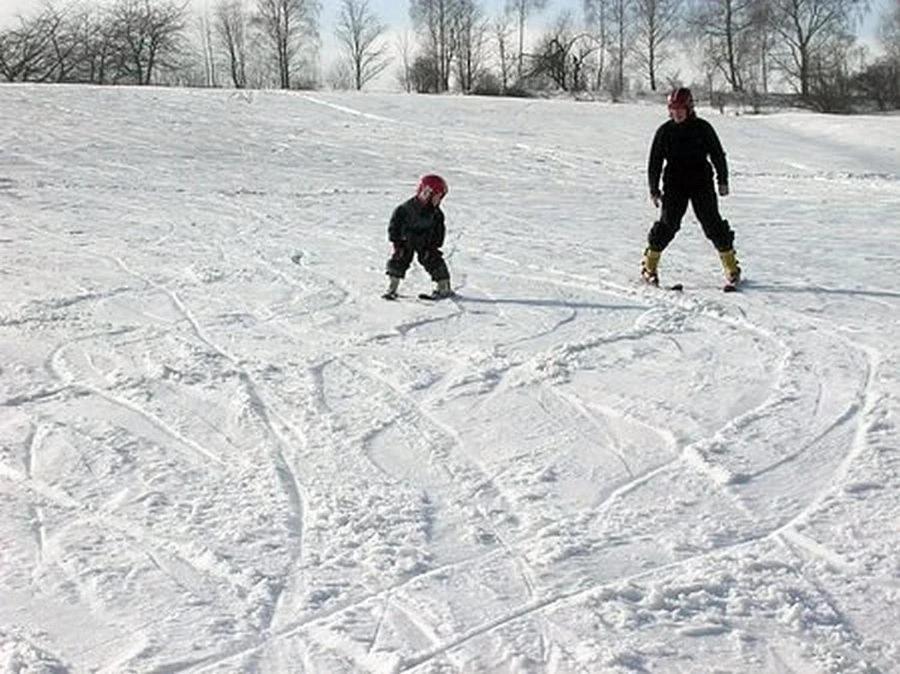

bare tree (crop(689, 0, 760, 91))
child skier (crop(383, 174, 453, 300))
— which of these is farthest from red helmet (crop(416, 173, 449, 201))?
bare tree (crop(689, 0, 760, 91))

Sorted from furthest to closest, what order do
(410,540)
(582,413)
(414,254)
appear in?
(414,254), (582,413), (410,540)

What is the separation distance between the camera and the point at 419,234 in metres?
8.65

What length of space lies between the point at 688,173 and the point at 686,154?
16 cm

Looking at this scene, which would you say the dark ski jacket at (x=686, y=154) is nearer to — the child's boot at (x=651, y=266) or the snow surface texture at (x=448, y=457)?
the child's boot at (x=651, y=266)

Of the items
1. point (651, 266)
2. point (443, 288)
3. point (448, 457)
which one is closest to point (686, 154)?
point (651, 266)

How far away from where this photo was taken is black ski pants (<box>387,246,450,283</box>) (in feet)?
28.3

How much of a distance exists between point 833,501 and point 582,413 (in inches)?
62.3

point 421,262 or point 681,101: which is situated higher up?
point 681,101

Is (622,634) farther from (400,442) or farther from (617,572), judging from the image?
(400,442)

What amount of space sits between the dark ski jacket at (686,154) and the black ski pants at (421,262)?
6.15 ft

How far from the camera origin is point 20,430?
5.43 metres

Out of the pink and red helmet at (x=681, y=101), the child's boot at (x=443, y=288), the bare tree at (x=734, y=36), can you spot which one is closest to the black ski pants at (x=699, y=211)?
the pink and red helmet at (x=681, y=101)

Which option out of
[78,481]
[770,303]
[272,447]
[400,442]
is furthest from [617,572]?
[770,303]

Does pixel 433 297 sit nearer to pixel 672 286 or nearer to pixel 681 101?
pixel 672 286
